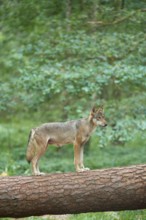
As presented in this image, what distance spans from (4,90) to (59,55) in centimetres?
188

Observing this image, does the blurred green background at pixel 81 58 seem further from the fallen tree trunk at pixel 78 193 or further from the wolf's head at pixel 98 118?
the fallen tree trunk at pixel 78 193

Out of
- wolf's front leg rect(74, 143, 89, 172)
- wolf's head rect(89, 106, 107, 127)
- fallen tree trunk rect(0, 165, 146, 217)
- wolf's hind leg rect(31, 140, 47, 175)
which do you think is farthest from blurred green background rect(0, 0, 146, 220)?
fallen tree trunk rect(0, 165, 146, 217)

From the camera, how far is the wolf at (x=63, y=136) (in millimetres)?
8094

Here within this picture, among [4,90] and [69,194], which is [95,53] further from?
[69,194]

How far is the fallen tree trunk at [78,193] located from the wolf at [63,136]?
67 centimetres

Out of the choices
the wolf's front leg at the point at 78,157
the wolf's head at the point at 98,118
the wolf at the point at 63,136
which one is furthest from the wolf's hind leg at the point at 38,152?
the wolf's head at the point at 98,118

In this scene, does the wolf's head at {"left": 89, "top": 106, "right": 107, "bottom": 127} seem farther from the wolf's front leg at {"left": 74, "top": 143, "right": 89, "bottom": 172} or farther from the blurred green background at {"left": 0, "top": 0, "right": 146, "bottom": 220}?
the blurred green background at {"left": 0, "top": 0, "right": 146, "bottom": 220}

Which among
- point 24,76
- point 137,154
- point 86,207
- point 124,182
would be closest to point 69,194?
point 86,207

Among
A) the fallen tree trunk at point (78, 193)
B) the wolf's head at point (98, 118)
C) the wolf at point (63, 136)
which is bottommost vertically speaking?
the fallen tree trunk at point (78, 193)

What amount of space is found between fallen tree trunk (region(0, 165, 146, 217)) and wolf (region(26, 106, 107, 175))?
673 mm

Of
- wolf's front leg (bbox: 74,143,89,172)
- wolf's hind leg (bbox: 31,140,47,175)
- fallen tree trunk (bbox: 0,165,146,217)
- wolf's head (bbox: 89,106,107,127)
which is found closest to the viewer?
fallen tree trunk (bbox: 0,165,146,217)

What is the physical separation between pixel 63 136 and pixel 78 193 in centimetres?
141

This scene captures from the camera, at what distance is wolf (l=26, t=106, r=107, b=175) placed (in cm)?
809

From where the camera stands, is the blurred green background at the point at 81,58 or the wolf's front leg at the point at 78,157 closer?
the wolf's front leg at the point at 78,157
